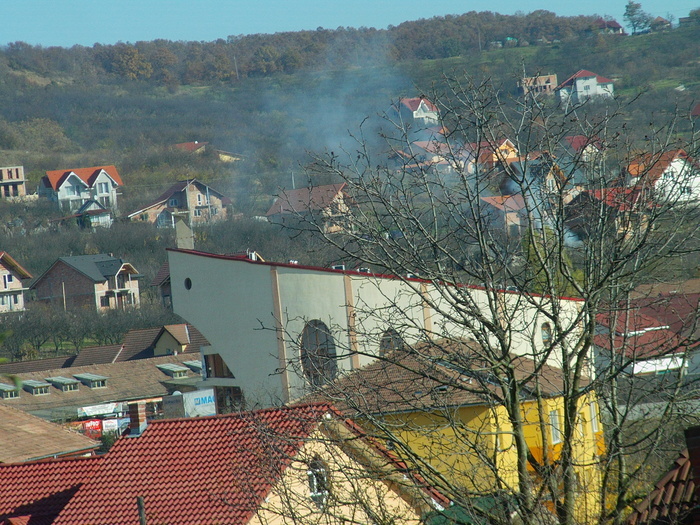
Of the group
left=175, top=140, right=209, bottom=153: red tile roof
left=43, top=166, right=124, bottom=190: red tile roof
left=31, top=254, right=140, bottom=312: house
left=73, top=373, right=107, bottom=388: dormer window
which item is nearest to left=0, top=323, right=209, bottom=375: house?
left=73, top=373, right=107, bottom=388: dormer window

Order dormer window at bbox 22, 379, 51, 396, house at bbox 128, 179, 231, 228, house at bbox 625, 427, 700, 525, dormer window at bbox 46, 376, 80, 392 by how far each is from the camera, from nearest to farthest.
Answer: house at bbox 625, 427, 700, 525, dormer window at bbox 22, 379, 51, 396, dormer window at bbox 46, 376, 80, 392, house at bbox 128, 179, 231, 228

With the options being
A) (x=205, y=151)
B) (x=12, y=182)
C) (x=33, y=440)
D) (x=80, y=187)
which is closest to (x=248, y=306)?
(x=33, y=440)

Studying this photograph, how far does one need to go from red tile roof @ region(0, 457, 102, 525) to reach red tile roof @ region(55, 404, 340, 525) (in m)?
0.59

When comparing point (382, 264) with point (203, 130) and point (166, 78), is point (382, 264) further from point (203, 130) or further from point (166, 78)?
point (166, 78)

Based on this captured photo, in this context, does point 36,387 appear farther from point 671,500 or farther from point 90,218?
point 90,218

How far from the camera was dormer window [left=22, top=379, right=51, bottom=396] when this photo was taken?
34.1m

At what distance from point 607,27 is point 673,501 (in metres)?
120

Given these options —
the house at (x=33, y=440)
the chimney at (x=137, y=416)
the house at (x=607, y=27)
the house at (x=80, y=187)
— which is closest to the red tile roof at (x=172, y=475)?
the chimney at (x=137, y=416)

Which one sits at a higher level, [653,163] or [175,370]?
[653,163]

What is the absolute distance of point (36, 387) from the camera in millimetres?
34156

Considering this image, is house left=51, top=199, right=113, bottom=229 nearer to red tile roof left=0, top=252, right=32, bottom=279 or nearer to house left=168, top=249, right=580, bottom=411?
red tile roof left=0, top=252, right=32, bottom=279

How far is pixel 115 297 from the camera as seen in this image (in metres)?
59.4

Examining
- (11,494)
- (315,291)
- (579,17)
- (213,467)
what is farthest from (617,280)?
(579,17)

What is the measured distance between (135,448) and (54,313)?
44.6m
